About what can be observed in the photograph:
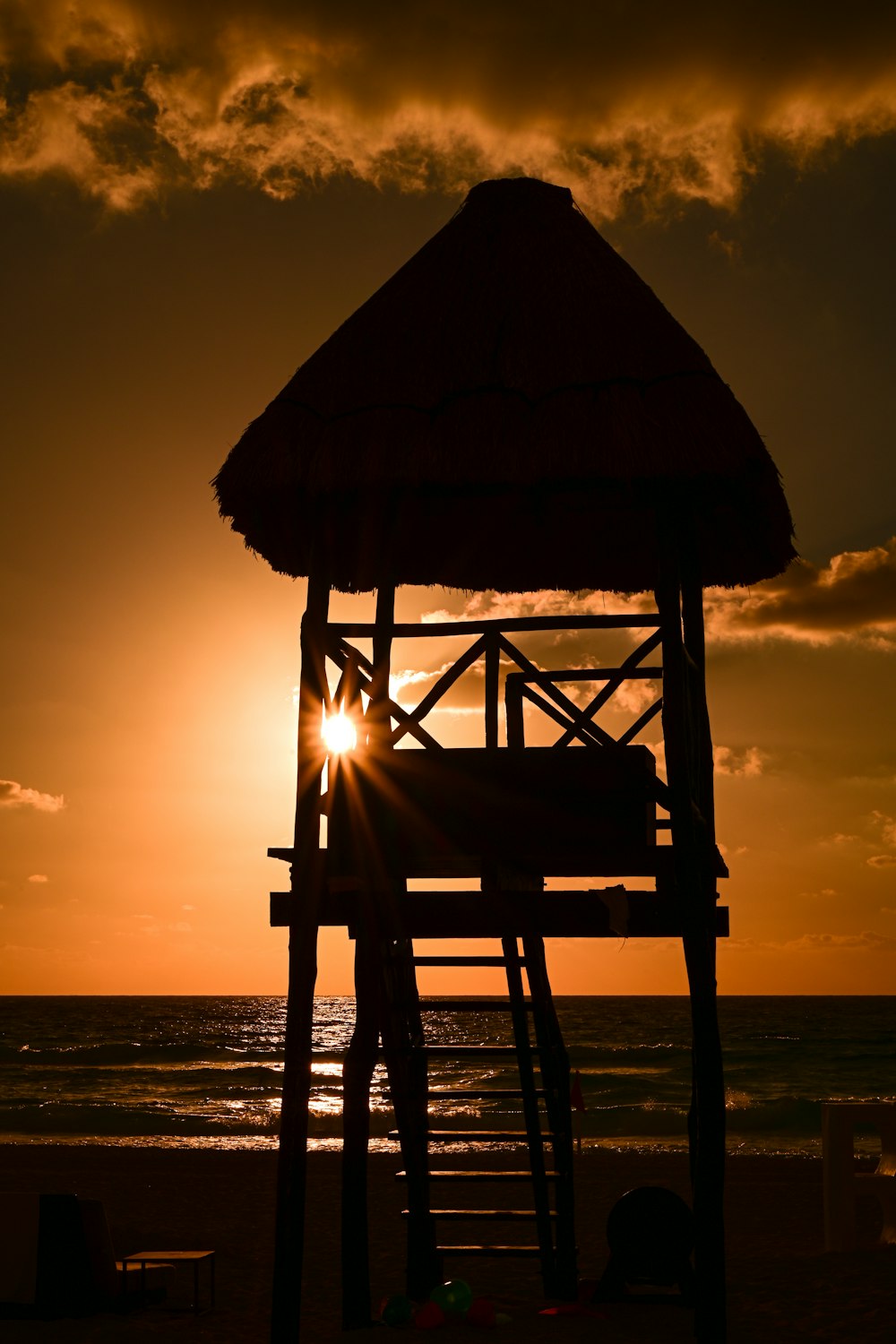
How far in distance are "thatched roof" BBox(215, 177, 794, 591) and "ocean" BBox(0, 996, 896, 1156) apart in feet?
32.1

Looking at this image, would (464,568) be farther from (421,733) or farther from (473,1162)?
(473,1162)

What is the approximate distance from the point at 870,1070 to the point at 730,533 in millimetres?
48813

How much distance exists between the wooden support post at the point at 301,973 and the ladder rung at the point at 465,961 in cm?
216

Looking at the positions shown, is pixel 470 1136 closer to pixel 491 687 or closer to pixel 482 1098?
pixel 482 1098

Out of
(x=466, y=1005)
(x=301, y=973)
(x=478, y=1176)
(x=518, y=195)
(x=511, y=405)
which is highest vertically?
(x=518, y=195)

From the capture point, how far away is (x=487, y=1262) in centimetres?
1357

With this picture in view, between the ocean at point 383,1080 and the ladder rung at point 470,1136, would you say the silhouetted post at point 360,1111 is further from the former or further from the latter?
the ocean at point 383,1080

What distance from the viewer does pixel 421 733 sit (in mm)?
8688

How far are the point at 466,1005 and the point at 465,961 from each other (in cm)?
91

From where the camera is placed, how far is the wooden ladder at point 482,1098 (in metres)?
10.0

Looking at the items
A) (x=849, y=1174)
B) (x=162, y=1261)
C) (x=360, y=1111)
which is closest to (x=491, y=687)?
(x=360, y=1111)

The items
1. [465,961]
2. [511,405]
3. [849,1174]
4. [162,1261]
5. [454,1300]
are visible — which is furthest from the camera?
[849,1174]

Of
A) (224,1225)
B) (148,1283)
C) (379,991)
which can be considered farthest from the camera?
(224,1225)

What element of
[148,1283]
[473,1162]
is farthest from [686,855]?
[473,1162]
